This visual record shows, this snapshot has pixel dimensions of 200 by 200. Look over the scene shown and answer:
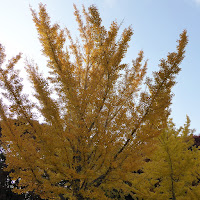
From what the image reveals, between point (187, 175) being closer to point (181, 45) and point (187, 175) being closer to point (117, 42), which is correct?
point (181, 45)

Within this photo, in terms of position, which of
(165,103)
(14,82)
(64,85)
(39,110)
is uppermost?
(165,103)

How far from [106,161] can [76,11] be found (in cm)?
485

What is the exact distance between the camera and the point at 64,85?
15.4 ft

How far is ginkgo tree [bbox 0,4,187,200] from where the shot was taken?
13.9 ft

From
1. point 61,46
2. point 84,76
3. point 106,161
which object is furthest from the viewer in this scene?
point 84,76

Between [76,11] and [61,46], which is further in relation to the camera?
[76,11]

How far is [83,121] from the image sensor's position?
4.54 metres

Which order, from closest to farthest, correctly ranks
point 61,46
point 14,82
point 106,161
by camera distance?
point 106,161 < point 14,82 < point 61,46

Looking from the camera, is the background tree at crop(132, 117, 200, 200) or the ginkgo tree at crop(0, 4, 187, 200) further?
the background tree at crop(132, 117, 200, 200)

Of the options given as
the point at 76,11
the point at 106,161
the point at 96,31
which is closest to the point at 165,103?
the point at 106,161

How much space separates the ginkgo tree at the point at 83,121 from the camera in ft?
13.9

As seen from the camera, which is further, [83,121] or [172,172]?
[172,172]

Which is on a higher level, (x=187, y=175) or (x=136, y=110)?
(x=136, y=110)

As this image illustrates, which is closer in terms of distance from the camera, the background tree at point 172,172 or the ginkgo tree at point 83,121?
the ginkgo tree at point 83,121
